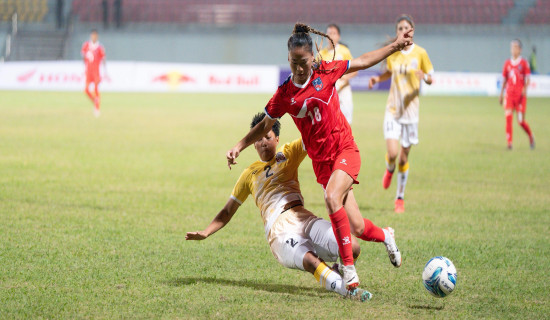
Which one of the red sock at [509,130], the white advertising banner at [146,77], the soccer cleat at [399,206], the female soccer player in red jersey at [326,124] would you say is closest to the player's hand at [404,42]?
the female soccer player in red jersey at [326,124]

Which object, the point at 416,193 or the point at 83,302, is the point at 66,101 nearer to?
the point at 416,193

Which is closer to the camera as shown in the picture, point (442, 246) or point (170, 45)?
point (442, 246)

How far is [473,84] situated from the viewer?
35094 millimetres

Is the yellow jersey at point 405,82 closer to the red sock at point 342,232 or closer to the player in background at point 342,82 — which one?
the player in background at point 342,82

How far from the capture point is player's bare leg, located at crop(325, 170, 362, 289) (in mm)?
5078

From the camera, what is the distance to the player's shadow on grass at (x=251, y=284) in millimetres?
5453

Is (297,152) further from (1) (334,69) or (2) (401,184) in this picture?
(2) (401,184)

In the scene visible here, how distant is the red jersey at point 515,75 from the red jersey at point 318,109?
1243 cm

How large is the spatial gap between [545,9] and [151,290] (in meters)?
38.2

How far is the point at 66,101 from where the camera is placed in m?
27.9

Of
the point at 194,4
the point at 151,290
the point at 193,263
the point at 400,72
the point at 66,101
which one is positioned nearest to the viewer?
the point at 151,290

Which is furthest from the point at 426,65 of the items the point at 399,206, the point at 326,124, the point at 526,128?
the point at 526,128

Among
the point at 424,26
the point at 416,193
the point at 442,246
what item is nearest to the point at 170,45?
the point at 424,26

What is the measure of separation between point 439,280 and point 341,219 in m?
0.82
